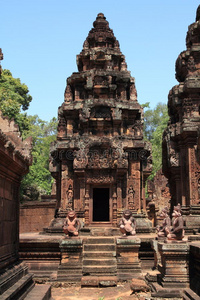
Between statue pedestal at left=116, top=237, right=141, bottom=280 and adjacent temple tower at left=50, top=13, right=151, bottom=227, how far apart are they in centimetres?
401

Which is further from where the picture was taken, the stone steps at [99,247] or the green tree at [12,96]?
the green tree at [12,96]

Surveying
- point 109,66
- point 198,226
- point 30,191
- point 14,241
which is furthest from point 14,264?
point 30,191

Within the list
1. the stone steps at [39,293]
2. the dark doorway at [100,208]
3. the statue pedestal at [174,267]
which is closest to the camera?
the stone steps at [39,293]

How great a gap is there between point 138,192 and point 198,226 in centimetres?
287

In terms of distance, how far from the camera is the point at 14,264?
5652mm

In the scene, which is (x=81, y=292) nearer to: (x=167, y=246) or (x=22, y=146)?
(x=167, y=246)

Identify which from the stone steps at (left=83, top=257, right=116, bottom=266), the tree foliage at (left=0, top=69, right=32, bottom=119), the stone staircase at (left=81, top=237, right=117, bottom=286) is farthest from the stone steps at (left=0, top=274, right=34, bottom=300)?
A: the tree foliage at (left=0, top=69, right=32, bottom=119)

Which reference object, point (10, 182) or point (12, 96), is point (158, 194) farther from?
point (10, 182)

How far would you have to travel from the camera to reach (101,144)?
46.4 ft

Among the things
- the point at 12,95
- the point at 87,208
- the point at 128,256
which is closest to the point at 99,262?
the point at 128,256

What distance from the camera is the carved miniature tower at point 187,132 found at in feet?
42.9

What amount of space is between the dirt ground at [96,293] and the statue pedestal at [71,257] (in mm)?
619

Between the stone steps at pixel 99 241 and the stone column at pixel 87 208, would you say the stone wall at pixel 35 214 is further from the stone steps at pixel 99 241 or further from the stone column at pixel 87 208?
the stone steps at pixel 99 241

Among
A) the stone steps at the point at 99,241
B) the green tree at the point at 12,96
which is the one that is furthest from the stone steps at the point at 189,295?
the green tree at the point at 12,96
